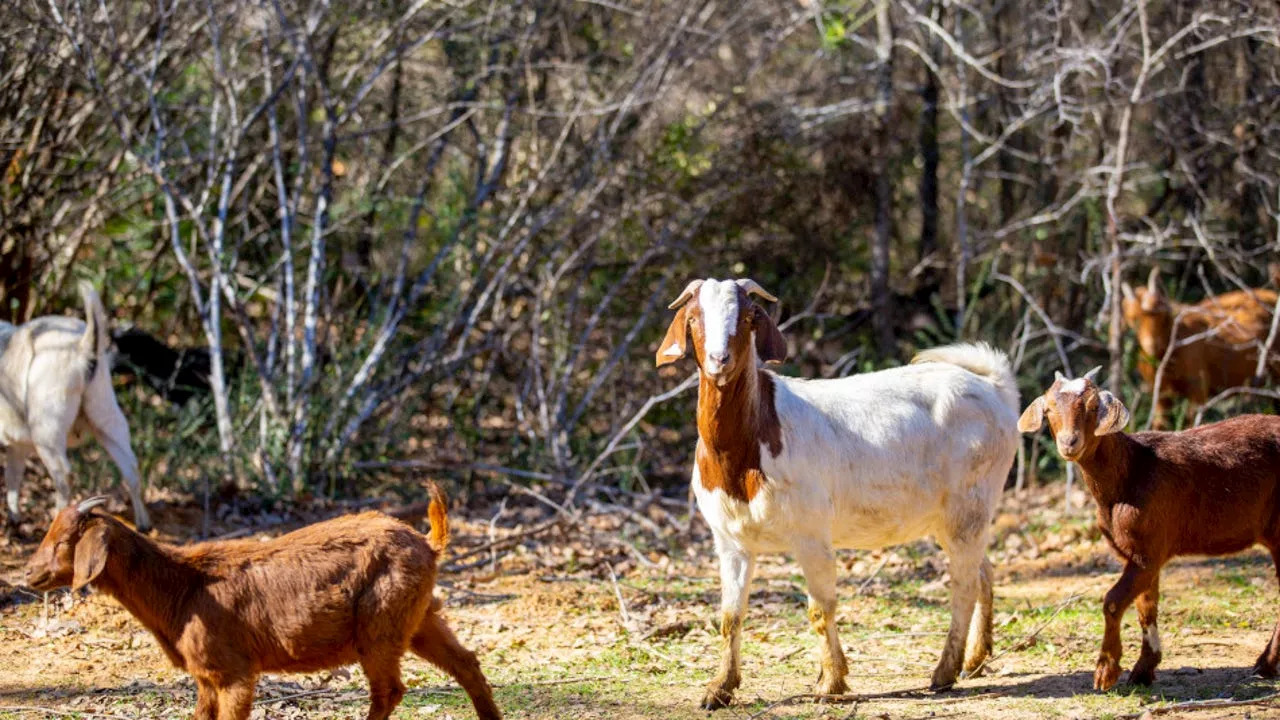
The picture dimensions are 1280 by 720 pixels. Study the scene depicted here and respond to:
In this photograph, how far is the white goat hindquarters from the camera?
6082mm

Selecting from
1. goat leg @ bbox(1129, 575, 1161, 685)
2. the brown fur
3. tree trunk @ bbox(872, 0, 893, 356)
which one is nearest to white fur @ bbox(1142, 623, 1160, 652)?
goat leg @ bbox(1129, 575, 1161, 685)

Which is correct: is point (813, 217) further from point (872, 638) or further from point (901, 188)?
point (872, 638)

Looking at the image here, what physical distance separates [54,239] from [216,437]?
249cm

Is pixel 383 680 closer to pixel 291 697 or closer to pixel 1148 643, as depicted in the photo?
pixel 291 697

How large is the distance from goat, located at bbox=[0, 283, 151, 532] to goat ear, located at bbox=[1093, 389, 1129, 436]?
6390 millimetres

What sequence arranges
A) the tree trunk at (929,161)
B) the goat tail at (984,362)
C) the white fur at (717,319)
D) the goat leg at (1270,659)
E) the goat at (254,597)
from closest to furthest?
1. the goat at (254,597)
2. the white fur at (717,319)
3. the goat leg at (1270,659)
4. the goat tail at (984,362)
5. the tree trunk at (929,161)

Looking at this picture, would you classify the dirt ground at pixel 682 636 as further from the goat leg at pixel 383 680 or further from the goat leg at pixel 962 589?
the goat leg at pixel 383 680

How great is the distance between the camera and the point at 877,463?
636 centimetres

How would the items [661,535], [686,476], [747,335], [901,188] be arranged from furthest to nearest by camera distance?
[901,188]
[686,476]
[661,535]
[747,335]

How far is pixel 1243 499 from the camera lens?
20.9 feet

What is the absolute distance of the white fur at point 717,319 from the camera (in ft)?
18.8

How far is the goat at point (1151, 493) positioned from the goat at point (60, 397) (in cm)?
625

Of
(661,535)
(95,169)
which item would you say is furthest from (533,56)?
(661,535)

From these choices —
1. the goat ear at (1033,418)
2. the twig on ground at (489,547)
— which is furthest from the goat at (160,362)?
the goat ear at (1033,418)
